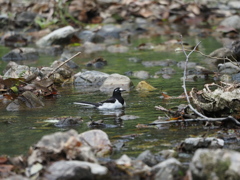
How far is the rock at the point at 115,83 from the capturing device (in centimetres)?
1181

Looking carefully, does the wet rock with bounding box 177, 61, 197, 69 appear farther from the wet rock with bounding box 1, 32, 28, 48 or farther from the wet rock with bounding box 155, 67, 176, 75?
the wet rock with bounding box 1, 32, 28, 48

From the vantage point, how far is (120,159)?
595cm

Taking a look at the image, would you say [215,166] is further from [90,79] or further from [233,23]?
[233,23]

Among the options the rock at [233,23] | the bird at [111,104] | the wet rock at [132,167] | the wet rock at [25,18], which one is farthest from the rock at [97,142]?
the wet rock at [25,18]

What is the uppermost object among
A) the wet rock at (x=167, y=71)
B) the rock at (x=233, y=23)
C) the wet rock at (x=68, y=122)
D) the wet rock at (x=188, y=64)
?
the rock at (x=233, y=23)

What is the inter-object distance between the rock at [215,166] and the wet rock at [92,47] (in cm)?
1385

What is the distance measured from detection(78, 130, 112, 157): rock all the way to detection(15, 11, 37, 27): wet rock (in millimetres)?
19837

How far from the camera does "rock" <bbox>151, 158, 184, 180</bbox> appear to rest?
17.6 feet

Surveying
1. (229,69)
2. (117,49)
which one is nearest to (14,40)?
(117,49)

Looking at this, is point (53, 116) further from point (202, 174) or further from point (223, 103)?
point (202, 174)

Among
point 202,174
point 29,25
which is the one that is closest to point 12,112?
point 202,174

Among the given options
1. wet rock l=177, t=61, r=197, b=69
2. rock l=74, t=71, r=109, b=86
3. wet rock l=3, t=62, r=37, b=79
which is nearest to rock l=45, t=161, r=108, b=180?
wet rock l=3, t=62, r=37, b=79

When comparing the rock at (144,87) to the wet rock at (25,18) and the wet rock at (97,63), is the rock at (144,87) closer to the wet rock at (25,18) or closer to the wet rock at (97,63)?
the wet rock at (97,63)

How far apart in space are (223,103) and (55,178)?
11.3 ft
